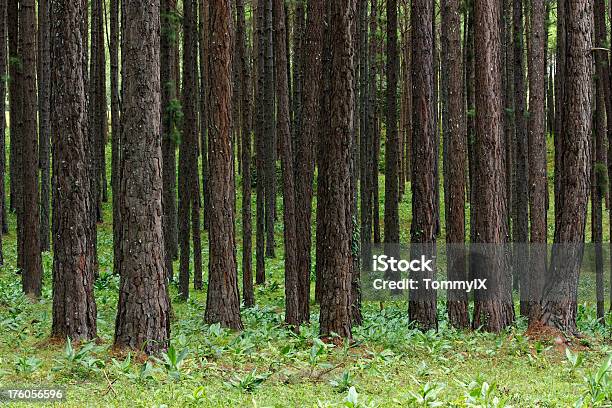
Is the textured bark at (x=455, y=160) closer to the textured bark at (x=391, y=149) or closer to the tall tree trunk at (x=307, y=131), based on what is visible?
the tall tree trunk at (x=307, y=131)

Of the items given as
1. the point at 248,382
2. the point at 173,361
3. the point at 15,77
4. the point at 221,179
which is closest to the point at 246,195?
the point at 221,179

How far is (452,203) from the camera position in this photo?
12.8 metres

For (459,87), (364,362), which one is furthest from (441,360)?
(459,87)

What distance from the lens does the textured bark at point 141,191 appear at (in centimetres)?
773

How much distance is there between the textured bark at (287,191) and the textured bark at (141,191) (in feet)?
13.3

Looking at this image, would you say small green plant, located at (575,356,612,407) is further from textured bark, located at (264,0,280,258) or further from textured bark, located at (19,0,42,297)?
textured bark, located at (19,0,42,297)

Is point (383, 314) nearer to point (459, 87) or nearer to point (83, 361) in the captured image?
point (459, 87)

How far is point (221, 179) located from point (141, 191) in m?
3.84

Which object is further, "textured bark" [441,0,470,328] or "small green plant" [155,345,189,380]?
"textured bark" [441,0,470,328]

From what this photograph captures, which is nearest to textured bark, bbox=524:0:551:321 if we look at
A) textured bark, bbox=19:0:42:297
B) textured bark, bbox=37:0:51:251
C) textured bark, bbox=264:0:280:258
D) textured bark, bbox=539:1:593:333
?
textured bark, bbox=539:1:593:333

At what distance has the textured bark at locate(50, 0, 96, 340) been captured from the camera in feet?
28.2

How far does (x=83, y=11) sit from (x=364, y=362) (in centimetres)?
565

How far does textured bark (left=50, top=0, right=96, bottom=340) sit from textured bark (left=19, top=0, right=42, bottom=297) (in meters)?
5.05

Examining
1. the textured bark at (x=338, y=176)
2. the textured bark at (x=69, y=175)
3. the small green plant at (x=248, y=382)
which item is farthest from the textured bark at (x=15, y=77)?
the small green plant at (x=248, y=382)
